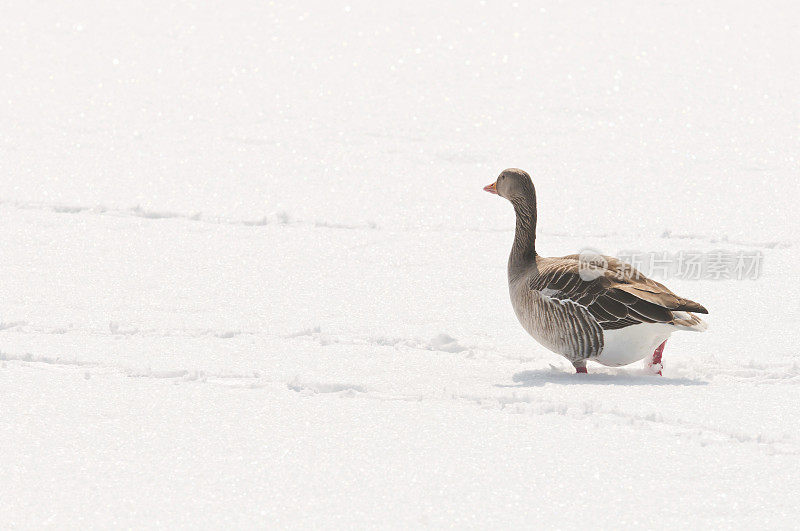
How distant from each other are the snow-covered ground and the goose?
23 centimetres

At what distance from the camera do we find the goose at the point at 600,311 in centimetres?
597

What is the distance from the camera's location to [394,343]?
23.1 ft

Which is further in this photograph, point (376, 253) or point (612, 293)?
point (376, 253)

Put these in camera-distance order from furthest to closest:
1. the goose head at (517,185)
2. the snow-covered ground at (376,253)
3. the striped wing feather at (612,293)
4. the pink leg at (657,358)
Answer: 1. the goose head at (517,185)
2. the pink leg at (657,358)
3. the striped wing feather at (612,293)
4. the snow-covered ground at (376,253)

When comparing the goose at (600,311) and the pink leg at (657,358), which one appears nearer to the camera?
the goose at (600,311)

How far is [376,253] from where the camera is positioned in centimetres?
980

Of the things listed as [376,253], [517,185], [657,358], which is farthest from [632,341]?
[376,253]

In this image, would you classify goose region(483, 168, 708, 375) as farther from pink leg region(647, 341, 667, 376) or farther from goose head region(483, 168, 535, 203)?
goose head region(483, 168, 535, 203)

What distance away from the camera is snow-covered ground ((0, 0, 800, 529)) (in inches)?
173

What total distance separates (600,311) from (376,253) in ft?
13.4

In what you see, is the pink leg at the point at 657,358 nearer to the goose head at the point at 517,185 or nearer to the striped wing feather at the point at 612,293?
the striped wing feather at the point at 612,293

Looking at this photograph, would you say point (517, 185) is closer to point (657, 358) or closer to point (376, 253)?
point (657, 358)

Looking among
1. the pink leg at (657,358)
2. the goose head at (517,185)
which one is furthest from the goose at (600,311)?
the goose head at (517,185)

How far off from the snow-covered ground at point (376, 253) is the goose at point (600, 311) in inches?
8.9
